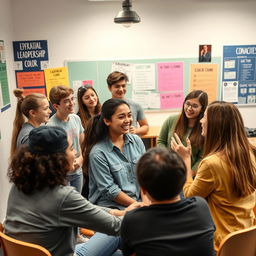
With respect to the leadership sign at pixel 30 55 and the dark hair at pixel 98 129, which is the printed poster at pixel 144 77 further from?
the dark hair at pixel 98 129

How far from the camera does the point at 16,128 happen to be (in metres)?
2.39

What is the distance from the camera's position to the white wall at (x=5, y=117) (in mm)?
2912

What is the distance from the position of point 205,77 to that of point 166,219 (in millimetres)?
3335

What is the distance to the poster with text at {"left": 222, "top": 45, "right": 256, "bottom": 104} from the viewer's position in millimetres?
4086

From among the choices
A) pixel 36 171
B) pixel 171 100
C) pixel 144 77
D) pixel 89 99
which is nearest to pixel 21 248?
pixel 36 171

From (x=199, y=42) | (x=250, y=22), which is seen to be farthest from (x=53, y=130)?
(x=250, y=22)

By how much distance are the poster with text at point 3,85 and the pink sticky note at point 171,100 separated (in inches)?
79.0

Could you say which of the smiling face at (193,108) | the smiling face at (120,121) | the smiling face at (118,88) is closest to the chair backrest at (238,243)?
the smiling face at (120,121)

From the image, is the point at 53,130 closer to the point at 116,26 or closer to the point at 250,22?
the point at 116,26

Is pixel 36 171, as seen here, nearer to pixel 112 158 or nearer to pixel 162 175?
pixel 162 175

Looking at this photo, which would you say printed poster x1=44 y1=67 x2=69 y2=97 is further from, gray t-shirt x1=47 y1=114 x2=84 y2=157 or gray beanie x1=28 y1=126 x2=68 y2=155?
gray beanie x1=28 y1=126 x2=68 y2=155

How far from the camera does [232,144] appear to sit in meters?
1.55

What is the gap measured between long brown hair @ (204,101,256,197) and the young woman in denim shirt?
0.60m

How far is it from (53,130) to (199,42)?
10.6 ft
